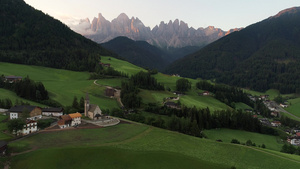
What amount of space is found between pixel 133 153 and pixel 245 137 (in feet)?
178

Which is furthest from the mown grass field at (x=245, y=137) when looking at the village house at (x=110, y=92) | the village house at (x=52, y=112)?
the village house at (x=110, y=92)

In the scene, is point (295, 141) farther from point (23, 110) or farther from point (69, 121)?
point (23, 110)

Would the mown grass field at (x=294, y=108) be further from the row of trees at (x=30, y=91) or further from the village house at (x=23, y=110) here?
the row of trees at (x=30, y=91)

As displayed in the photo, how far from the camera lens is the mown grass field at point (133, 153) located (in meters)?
41.0

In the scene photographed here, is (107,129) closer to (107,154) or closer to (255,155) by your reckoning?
(107,154)

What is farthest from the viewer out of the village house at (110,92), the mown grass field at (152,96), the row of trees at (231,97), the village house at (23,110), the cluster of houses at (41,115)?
the row of trees at (231,97)

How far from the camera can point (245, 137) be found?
266 feet

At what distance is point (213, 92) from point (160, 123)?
108m

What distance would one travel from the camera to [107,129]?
191 feet

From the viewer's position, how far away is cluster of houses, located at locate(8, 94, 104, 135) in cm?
5344

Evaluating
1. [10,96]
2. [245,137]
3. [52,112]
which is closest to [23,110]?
[52,112]

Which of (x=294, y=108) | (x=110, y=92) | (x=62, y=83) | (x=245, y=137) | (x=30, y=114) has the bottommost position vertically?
(x=294, y=108)

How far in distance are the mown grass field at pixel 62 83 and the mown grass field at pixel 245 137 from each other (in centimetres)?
4549

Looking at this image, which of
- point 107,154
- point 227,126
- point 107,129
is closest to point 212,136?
point 227,126
